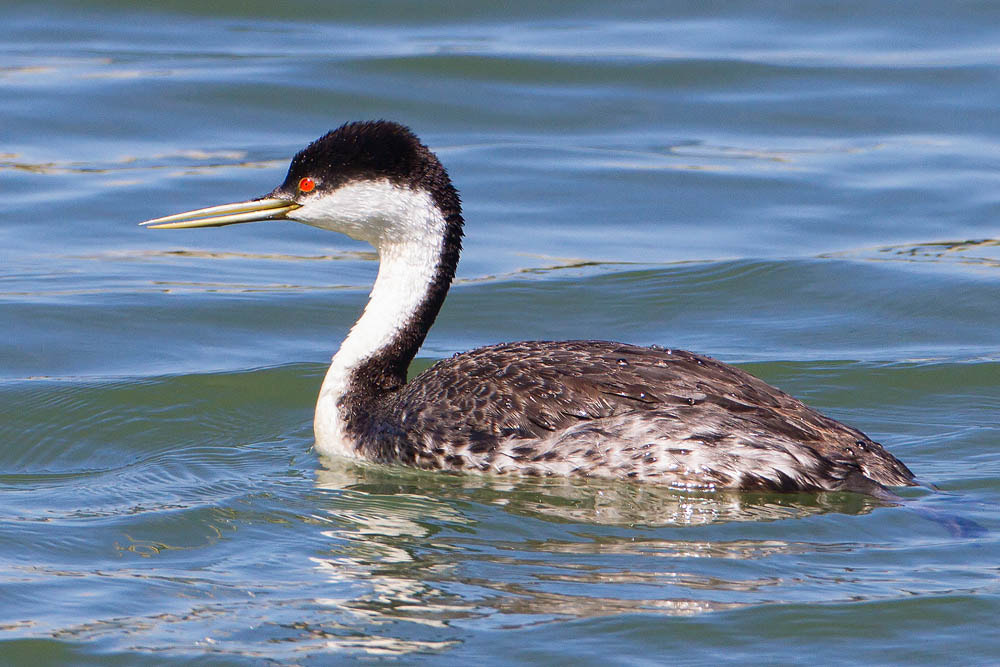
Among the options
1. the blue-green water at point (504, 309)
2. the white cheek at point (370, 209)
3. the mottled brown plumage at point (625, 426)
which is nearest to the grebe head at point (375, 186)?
the white cheek at point (370, 209)

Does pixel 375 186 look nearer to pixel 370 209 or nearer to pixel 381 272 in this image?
pixel 370 209

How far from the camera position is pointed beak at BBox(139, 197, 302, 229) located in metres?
8.12

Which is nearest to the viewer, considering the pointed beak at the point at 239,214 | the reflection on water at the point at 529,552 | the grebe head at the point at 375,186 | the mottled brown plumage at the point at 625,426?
the reflection on water at the point at 529,552

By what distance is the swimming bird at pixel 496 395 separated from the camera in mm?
6855

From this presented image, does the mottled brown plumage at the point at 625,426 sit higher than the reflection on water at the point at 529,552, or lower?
higher

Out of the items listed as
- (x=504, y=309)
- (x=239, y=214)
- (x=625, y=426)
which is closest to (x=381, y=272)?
(x=239, y=214)

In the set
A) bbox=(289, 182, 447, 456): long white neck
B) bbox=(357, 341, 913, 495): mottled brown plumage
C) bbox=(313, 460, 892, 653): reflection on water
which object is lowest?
bbox=(313, 460, 892, 653): reflection on water

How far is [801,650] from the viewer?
5508 millimetres

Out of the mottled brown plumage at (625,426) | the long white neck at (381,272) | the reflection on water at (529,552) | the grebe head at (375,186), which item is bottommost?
the reflection on water at (529,552)

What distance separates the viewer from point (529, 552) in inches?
248

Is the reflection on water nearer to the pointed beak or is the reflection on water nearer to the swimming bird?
the swimming bird

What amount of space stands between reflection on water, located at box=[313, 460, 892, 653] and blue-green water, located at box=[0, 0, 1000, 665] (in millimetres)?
20

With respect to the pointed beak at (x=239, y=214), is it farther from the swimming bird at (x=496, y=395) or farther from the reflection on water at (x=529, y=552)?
the reflection on water at (x=529, y=552)

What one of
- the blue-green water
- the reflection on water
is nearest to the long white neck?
the blue-green water
